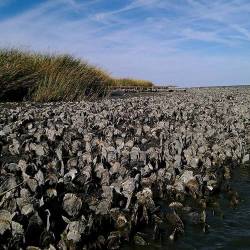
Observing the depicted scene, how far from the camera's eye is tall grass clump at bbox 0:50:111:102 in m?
17.2

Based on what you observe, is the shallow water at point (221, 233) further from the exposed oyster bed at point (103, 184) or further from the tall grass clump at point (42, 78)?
the tall grass clump at point (42, 78)

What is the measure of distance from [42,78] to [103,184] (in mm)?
13958

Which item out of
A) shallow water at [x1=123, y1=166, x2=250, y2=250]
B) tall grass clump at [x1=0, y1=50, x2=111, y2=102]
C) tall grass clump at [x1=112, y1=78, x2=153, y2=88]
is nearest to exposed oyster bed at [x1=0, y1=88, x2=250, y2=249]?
shallow water at [x1=123, y1=166, x2=250, y2=250]

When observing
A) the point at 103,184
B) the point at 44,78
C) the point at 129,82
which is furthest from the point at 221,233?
the point at 129,82

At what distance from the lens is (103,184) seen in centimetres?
529

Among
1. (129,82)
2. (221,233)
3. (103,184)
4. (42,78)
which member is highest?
(129,82)

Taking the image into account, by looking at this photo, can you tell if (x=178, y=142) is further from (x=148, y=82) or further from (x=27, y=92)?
(x=148, y=82)

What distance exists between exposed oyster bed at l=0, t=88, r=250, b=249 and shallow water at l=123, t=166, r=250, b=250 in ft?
0.32

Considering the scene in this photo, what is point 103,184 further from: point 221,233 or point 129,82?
point 129,82

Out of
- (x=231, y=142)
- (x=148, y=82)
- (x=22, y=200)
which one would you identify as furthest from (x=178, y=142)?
(x=148, y=82)

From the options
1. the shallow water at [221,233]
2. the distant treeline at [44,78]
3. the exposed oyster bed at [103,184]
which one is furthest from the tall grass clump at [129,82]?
the shallow water at [221,233]

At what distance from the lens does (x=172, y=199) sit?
5.48m

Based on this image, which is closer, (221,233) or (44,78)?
(221,233)

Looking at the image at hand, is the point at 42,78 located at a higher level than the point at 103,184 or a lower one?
higher
